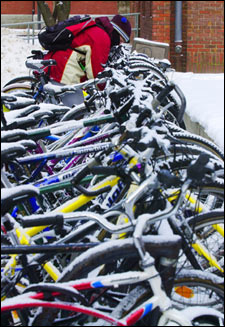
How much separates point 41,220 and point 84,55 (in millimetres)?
4259

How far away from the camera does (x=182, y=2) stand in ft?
46.5

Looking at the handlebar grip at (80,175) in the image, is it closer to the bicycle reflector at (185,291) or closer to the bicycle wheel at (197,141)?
the bicycle reflector at (185,291)

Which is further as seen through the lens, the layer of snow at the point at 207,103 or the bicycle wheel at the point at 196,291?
the layer of snow at the point at 207,103

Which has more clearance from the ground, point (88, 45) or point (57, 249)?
point (88, 45)

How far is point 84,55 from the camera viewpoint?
6.94 metres

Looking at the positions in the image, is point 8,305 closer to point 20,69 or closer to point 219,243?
point 219,243

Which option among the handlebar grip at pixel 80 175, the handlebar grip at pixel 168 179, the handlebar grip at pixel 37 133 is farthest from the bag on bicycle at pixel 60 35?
the handlebar grip at pixel 168 179

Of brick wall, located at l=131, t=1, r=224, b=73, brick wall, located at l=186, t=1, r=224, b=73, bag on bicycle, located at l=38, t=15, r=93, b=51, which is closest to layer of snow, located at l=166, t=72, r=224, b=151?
bag on bicycle, located at l=38, t=15, r=93, b=51

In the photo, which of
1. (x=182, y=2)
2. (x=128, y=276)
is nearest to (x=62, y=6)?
(x=182, y=2)

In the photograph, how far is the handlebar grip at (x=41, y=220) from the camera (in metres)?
2.91

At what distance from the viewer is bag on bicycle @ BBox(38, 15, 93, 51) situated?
268 inches

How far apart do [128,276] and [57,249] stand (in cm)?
33

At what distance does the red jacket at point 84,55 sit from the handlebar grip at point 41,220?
409 cm

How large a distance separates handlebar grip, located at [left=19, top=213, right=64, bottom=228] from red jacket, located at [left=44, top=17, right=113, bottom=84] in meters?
4.09
